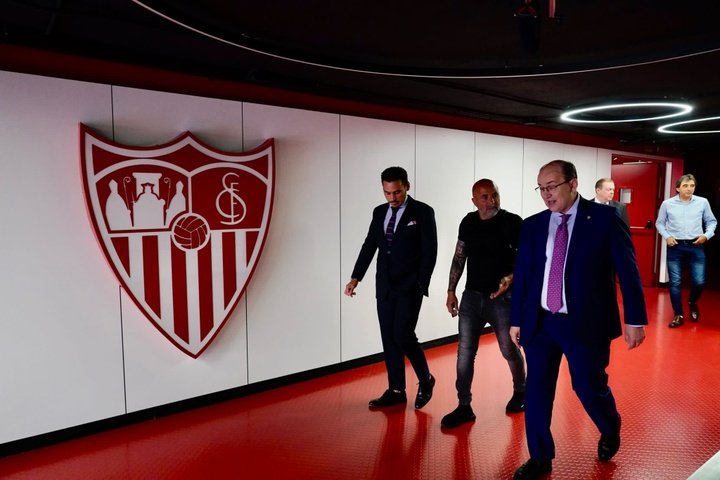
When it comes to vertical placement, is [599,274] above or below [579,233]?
below

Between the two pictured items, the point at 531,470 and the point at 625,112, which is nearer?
the point at 531,470

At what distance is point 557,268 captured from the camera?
262 cm

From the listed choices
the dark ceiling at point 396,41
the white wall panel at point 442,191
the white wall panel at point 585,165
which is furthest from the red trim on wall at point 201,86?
the white wall panel at point 585,165

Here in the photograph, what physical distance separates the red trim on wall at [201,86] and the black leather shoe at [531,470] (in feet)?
10.4

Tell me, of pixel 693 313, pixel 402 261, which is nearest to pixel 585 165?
pixel 693 313

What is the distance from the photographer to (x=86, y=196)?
10.8 feet

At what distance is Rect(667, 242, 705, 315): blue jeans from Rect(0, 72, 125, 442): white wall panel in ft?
21.0

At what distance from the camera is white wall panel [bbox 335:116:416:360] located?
473 cm

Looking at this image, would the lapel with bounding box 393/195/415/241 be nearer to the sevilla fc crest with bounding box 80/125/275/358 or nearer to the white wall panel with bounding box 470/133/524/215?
the sevilla fc crest with bounding box 80/125/275/358

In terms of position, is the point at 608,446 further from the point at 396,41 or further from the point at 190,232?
the point at 190,232

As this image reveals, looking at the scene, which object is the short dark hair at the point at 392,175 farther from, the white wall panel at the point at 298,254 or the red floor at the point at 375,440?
the red floor at the point at 375,440

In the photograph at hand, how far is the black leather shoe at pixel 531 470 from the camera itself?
278 cm

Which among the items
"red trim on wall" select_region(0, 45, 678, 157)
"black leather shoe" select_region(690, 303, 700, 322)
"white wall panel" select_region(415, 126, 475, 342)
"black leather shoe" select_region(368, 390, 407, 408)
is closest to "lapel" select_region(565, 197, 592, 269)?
"black leather shoe" select_region(368, 390, 407, 408)

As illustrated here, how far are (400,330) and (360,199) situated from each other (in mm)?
1605
